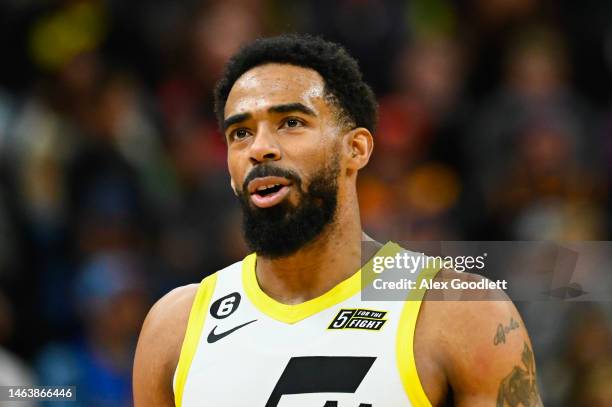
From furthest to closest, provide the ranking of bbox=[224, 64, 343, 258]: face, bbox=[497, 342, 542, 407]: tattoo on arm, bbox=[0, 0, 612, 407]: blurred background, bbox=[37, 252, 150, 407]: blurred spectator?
bbox=[0, 0, 612, 407]: blurred background
bbox=[37, 252, 150, 407]: blurred spectator
bbox=[224, 64, 343, 258]: face
bbox=[497, 342, 542, 407]: tattoo on arm

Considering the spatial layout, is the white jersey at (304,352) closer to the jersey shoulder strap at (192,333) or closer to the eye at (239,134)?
the jersey shoulder strap at (192,333)

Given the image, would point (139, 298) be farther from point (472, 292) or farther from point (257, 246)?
point (472, 292)

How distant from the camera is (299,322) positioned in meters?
4.27

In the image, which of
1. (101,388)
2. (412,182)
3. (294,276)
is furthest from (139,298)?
(294,276)

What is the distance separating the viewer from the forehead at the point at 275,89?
4.32m

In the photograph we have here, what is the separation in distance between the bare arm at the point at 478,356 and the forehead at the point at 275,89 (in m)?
0.99

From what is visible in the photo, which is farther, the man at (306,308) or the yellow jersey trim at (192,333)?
the yellow jersey trim at (192,333)

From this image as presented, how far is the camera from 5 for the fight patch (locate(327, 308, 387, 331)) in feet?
13.6

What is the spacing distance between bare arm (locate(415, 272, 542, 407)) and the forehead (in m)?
0.99

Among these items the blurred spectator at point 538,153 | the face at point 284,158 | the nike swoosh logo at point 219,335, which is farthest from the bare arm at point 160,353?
the blurred spectator at point 538,153

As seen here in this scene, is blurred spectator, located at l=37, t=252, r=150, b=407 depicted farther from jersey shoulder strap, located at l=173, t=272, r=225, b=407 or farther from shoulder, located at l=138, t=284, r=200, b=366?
jersey shoulder strap, located at l=173, t=272, r=225, b=407

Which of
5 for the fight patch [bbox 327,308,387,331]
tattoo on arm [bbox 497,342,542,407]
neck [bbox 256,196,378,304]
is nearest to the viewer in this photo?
tattoo on arm [bbox 497,342,542,407]

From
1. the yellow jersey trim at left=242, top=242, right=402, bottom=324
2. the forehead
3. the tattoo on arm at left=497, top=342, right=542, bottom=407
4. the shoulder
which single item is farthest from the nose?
the tattoo on arm at left=497, top=342, right=542, bottom=407

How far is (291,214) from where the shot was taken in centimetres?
429
